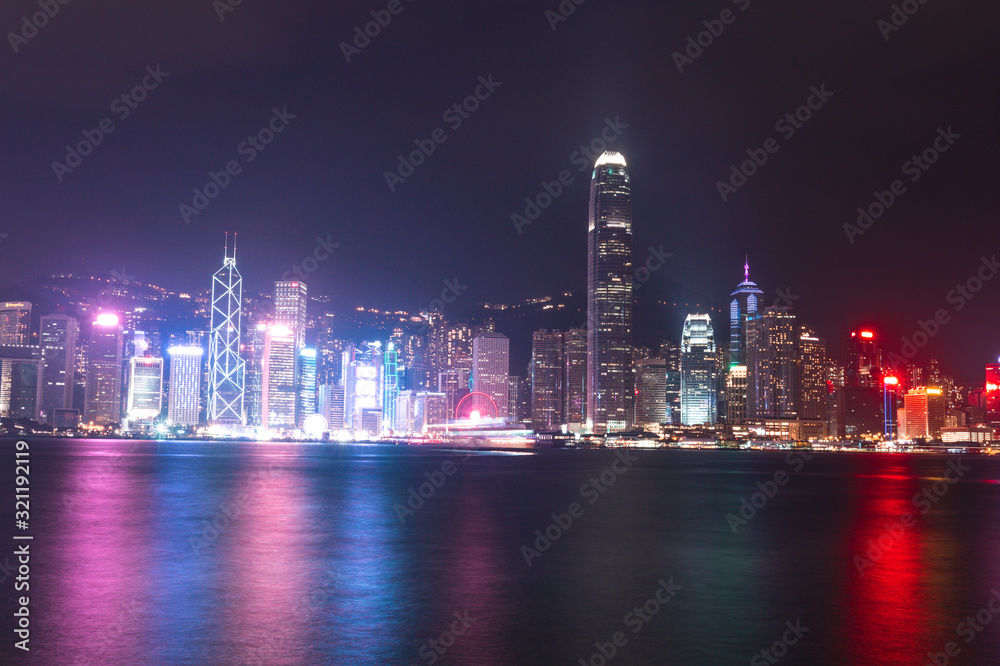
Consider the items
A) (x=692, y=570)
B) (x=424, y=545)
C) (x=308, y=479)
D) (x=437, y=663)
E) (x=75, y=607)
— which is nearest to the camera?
(x=437, y=663)

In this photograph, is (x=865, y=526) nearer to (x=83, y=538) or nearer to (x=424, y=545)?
(x=424, y=545)

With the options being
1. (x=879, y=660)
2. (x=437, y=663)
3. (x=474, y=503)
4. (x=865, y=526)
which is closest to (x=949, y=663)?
(x=879, y=660)

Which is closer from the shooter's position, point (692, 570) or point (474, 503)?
point (692, 570)

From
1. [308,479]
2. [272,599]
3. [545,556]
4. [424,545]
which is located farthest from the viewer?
[308,479]

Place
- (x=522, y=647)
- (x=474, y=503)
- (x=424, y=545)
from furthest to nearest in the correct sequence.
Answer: (x=474, y=503), (x=424, y=545), (x=522, y=647)

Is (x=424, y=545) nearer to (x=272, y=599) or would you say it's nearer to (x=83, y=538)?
(x=272, y=599)

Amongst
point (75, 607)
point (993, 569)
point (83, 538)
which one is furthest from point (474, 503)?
point (75, 607)
